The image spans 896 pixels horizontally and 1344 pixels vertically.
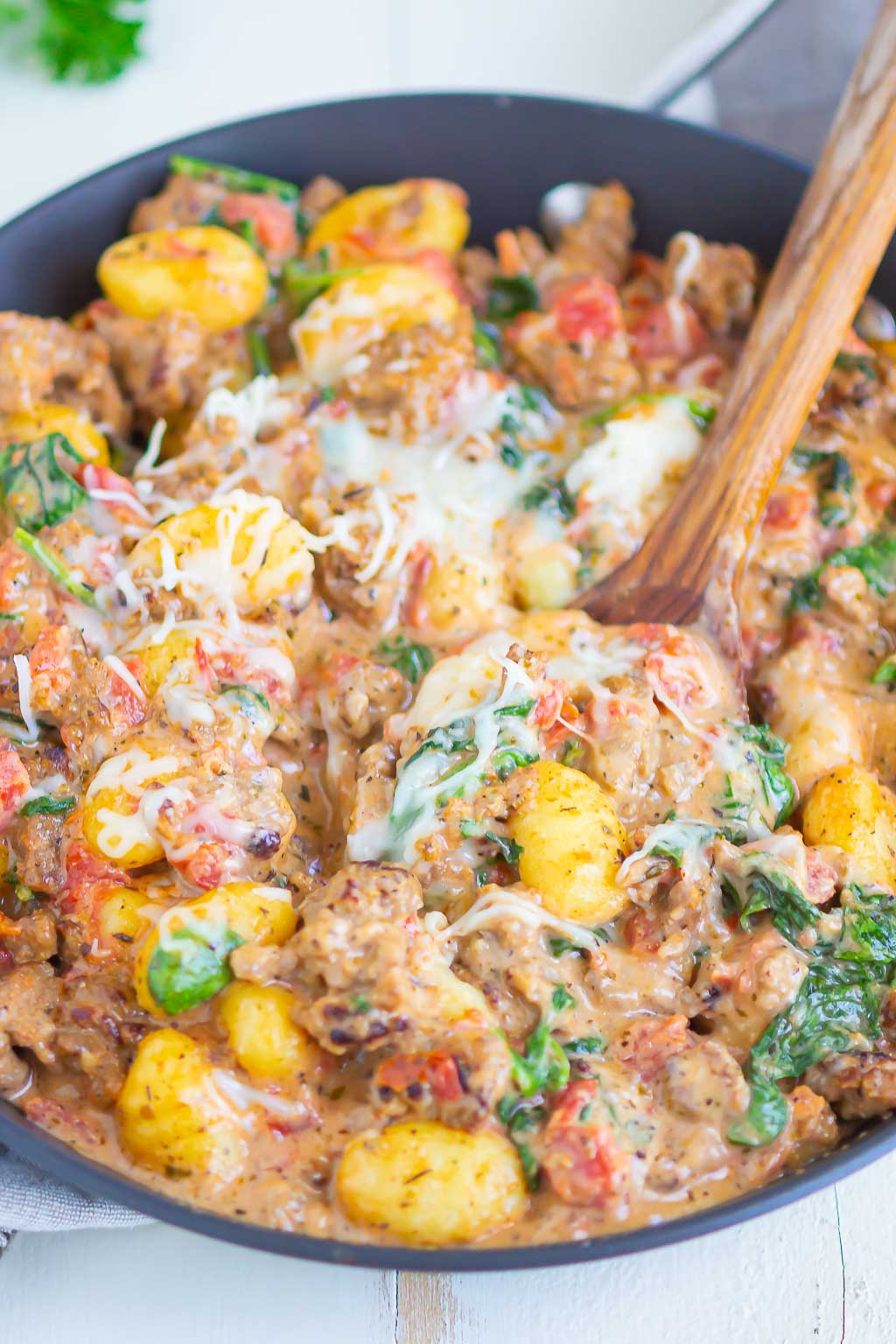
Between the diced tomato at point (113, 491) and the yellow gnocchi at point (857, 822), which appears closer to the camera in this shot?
the yellow gnocchi at point (857, 822)

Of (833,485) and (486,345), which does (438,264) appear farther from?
(833,485)

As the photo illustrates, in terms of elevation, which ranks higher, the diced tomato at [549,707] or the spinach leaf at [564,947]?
the diced tomato at [549,707]

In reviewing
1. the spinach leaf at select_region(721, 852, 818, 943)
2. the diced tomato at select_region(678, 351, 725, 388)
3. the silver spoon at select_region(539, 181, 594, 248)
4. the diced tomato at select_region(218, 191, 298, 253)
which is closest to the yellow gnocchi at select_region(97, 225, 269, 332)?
the diced tomato at select_region(218, 191, 298, 253)

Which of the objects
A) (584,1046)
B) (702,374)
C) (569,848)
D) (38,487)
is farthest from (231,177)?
(584,1046)

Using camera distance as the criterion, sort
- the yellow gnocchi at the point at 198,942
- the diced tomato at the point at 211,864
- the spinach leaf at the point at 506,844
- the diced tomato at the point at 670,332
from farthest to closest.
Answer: the diced tomato at the point at 670,332 < the spinach leaf at the point at 506,844 < the diced tomato at the point at 211,864 < the yellow gnocchi at the point at 198,942

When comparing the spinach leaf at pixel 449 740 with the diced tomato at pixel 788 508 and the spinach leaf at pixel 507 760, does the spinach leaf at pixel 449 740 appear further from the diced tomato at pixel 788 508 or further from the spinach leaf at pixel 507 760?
the diced tomato at pixel 788 508

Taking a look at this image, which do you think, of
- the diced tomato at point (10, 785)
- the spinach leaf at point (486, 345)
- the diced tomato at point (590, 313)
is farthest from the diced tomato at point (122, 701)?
the diced tomato at point (590, 313)

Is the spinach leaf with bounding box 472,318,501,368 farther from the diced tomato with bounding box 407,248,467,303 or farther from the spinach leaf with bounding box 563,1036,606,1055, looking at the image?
the spinach leaf with bounding box 563,1036,606,1055
